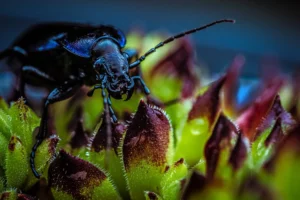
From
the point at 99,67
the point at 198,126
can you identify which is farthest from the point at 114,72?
the point at 198,126

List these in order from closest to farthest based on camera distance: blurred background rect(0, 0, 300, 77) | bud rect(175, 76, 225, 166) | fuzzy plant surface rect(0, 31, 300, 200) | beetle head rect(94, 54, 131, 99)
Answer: fuzzy plant surface rect(0, 31, 300, 200) < bud rect(175, 76, 225, 166) < beetle head rect(94, 54, 131, 99) < blurred background rect(0, 0, 300, 77)

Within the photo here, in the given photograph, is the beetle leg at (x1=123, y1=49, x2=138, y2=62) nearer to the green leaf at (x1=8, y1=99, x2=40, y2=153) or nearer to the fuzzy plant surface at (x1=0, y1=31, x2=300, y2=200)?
the fuzzy plant surface at (x1=0, y1=31, x2=300, y2=200)

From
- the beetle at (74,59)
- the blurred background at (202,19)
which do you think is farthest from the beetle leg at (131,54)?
the blurred background at (202,19)

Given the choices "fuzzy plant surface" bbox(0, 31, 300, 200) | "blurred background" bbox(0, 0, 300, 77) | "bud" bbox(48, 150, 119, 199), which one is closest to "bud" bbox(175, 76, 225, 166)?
"fuzzy plant surface" bbox(0, 31, 300, 200)

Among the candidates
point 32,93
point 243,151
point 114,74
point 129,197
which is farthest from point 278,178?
point 32,93

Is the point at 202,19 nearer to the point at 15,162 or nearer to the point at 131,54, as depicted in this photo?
the point at 131,54

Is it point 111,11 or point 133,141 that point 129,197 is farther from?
point 111,11

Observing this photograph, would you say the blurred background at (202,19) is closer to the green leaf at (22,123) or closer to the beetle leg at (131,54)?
the beetle leg at (131,54)
